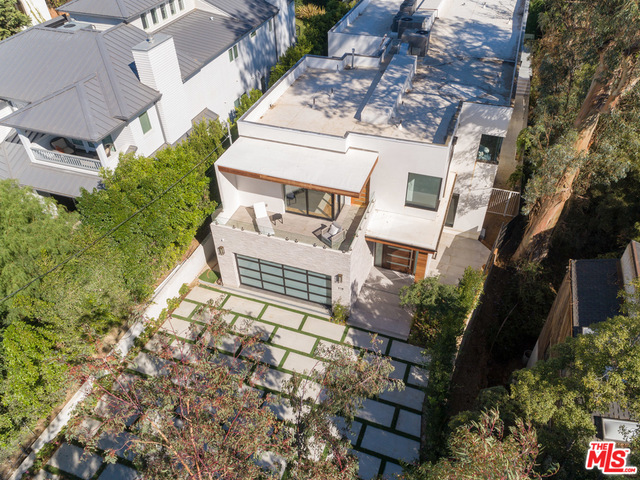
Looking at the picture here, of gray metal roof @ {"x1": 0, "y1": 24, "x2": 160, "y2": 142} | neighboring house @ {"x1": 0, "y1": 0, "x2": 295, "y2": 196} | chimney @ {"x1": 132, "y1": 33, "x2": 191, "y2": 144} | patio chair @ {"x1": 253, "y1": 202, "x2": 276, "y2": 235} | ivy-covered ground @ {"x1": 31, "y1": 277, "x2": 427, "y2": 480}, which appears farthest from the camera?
chimney @ {"x1": 132, "y1": 33, "x2": 191, "y2": 144}

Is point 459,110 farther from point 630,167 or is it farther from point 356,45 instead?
point 356,45

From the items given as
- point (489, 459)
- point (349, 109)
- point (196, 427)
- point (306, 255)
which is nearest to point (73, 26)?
point (349, 109)

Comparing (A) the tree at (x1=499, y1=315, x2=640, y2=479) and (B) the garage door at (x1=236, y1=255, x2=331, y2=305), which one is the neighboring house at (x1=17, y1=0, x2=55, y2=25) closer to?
(B) the garage door at (x1=236, y1=255, x2=331, y2=305)

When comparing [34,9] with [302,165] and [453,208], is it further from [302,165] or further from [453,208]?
[453,208]

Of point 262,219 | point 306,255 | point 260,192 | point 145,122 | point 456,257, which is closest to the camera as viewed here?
point 306,255

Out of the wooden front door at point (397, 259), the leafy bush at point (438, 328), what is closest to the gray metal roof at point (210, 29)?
the wooden front door at point (397, 259)

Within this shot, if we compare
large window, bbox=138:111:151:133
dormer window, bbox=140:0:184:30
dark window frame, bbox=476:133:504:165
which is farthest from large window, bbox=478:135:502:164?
dormer window, bbox=140:0:184:30
